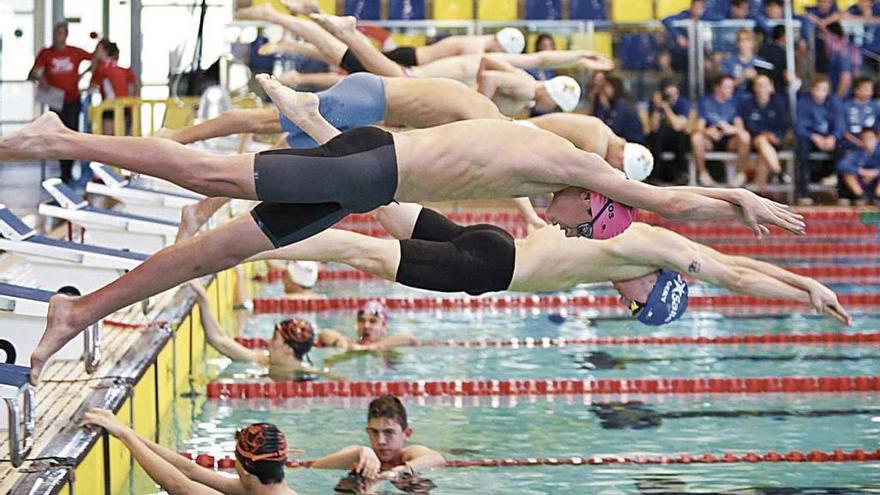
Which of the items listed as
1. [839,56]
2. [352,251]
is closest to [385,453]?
[352,251]

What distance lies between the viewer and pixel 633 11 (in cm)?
1627

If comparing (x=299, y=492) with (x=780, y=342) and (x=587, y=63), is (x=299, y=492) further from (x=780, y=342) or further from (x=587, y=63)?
(x=780, y=342)

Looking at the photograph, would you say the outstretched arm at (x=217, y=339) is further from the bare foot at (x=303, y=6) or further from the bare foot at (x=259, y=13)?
the bare foot at (x=303, y=6)

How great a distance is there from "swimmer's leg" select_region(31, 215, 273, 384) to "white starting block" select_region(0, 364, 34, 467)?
0.45 ft

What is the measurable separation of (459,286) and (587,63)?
8.12 feet

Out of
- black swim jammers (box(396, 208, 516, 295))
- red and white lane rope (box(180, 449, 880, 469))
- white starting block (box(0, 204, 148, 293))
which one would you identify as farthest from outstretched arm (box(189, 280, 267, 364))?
black swim jammers (box(396, 208, 516, 295))

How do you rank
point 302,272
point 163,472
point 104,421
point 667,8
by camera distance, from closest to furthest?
point 163,472 → point 104,421 → point 302,272 → point 667,8

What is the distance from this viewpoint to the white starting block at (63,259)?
6.23 meters

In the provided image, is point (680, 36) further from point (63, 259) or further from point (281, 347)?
point (63, 259)

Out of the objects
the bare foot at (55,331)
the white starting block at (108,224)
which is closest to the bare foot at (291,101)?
the bare foot at (55,331)

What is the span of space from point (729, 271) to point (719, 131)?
26.3ft

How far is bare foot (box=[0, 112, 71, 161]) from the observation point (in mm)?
4109

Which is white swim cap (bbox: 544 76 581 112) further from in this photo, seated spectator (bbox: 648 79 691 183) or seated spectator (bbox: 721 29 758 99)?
seated spectator (bbox: 721 29 758 99)

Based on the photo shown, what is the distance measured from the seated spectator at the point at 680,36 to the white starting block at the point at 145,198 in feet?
22.8
